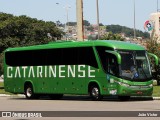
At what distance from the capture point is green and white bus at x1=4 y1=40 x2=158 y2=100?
29.2m

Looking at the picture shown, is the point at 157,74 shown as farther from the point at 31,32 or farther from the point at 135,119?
the point at 31,32

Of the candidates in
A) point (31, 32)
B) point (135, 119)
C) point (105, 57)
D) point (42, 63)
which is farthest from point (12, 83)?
point (31, 32)

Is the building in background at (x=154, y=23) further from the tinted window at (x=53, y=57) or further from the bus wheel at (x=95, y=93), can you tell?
the bus wheel at (x=95, y=93)

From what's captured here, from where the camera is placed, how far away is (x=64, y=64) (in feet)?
106

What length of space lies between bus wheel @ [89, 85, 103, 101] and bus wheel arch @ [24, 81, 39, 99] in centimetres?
577

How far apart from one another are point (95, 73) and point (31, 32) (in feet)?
193

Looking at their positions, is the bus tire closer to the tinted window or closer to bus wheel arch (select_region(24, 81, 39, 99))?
bus wheel arch (select_region(24, 81, 39, 99))

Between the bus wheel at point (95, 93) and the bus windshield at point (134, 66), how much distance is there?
192 centimetres

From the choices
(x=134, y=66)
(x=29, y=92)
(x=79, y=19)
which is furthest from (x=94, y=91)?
(x=79, y=19)

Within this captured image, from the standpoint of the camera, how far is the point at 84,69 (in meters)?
30.7

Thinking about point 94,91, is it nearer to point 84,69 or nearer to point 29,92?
point 84,69

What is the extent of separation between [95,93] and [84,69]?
1454 millimetres

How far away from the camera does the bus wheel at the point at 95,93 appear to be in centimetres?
3011

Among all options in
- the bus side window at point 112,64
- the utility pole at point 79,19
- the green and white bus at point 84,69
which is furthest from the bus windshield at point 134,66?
the utility pole at point 79,19
